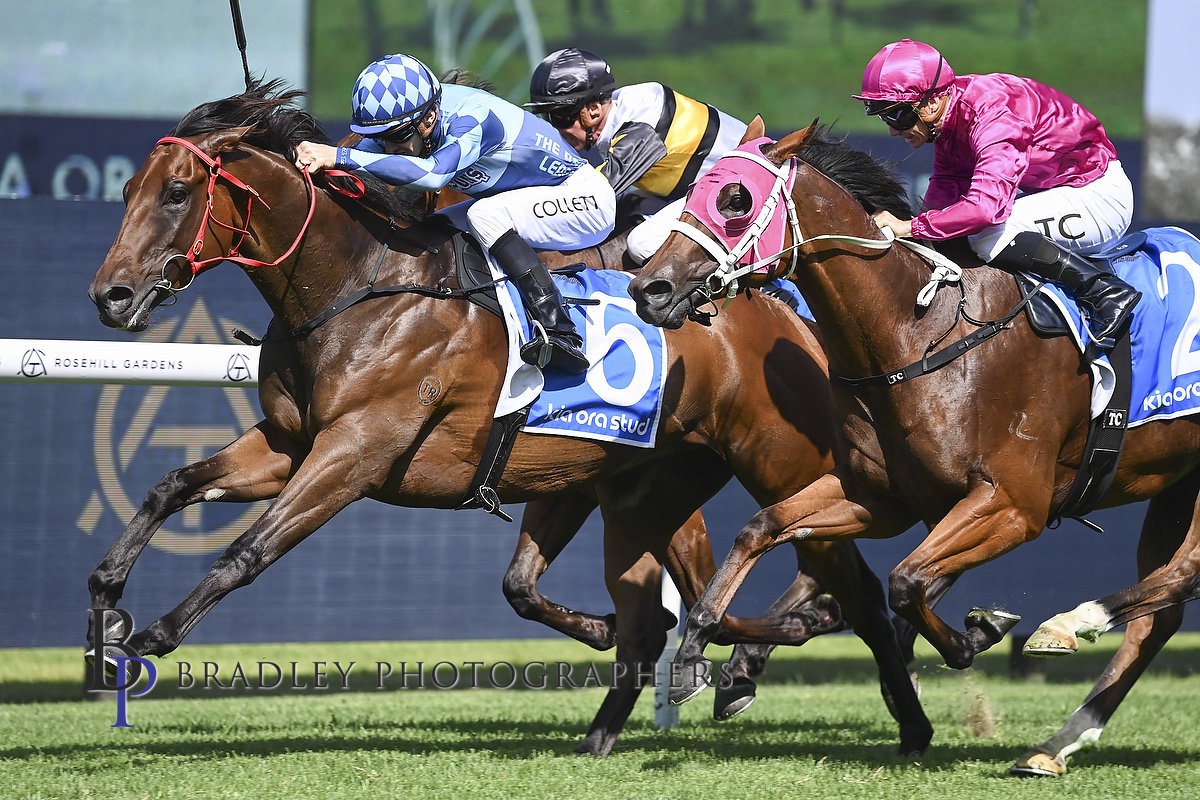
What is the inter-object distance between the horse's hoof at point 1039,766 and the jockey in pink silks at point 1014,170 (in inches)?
53.5

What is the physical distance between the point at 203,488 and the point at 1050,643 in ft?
8.86

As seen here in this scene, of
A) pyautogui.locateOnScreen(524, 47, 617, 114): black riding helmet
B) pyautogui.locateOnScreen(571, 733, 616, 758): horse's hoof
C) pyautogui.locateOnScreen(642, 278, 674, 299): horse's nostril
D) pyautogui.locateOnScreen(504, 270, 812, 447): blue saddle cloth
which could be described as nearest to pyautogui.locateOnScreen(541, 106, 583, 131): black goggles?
pyautogui.locateOnScreen(524, 47, 617, 114): black riding helmet

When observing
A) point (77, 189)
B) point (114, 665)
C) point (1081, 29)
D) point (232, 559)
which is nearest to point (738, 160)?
point (232, 559)

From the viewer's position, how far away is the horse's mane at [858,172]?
466 centimetres

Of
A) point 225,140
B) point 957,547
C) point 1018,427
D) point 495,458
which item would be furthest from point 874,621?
point 225,140

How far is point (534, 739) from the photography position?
5.82 meters

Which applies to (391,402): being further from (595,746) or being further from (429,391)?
(595,746)

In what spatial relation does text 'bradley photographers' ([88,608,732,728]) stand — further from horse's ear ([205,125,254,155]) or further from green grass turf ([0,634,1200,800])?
horse's ear ([205,125,254,155])

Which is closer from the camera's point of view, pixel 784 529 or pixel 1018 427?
pixel 1018 427

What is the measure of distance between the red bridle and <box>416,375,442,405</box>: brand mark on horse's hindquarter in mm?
593

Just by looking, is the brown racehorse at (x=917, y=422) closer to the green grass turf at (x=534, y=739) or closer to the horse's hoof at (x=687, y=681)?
the horse's hoof at (x=687, y=681)

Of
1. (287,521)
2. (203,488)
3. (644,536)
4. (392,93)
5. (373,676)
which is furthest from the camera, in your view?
(373,676)

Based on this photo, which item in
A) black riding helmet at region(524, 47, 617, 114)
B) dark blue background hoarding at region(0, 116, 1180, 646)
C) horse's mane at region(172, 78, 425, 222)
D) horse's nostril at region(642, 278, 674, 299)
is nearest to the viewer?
horse's nostril at region(642, 278, 674, 299)

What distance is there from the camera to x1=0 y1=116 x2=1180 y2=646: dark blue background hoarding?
21.7ft
